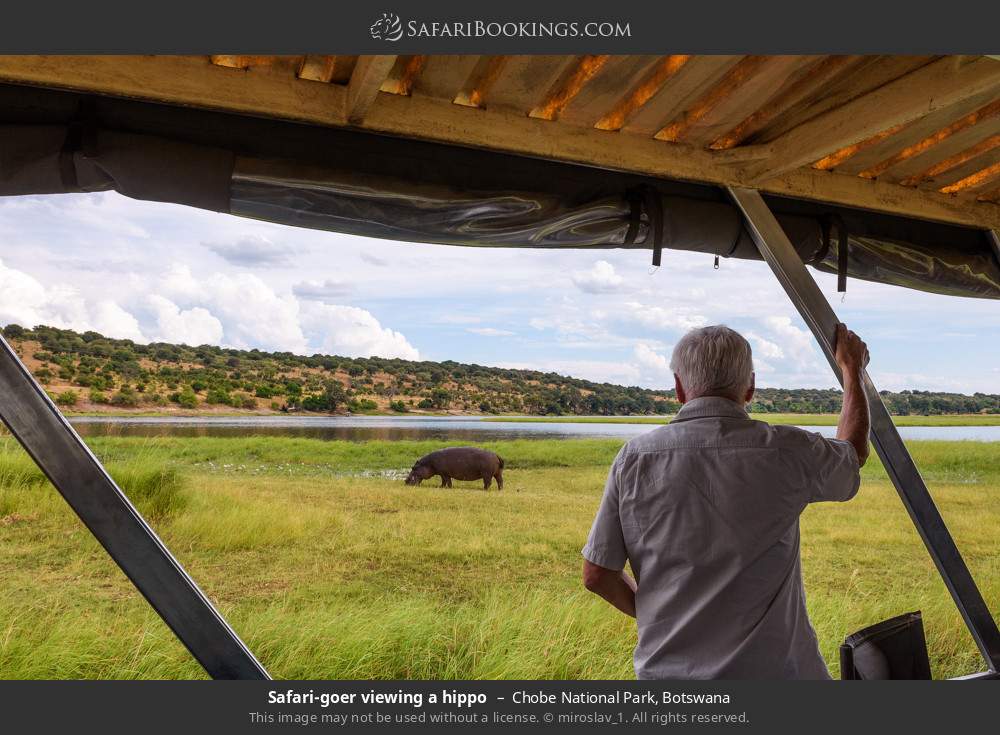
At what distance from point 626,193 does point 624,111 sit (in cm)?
23

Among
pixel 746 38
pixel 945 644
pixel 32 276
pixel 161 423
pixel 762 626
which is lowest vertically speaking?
pixel 945 644

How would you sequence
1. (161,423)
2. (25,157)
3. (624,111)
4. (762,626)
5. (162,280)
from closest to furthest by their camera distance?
(762,626), (25,157), (624,111), (161,423), (162,280)

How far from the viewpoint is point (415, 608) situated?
4.32 meters

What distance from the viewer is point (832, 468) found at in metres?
0.93

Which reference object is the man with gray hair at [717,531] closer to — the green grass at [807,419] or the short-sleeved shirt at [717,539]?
the short-sleeved shirt at [717,539]

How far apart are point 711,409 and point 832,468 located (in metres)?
0.20

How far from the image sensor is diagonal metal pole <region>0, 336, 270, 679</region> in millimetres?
1086

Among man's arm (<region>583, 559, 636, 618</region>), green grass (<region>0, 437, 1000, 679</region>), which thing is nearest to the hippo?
green grass (<region>0, 437, 1000, 679</region>)

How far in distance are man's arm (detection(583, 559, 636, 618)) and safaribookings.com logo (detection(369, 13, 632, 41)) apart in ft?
2.90

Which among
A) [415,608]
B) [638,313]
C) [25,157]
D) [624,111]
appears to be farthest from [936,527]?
[638,313]

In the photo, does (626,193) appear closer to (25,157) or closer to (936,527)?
(936,527)

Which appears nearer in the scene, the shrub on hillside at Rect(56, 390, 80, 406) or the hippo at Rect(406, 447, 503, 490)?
the shrub on hillside at Rect(56, 390, 80, 406)

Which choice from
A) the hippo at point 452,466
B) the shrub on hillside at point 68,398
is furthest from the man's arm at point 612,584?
the hippo at point 452,466

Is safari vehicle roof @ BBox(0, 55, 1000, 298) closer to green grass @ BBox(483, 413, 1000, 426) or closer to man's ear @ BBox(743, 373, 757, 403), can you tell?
man's ear @ BBox(743, 373, 757, 403)
